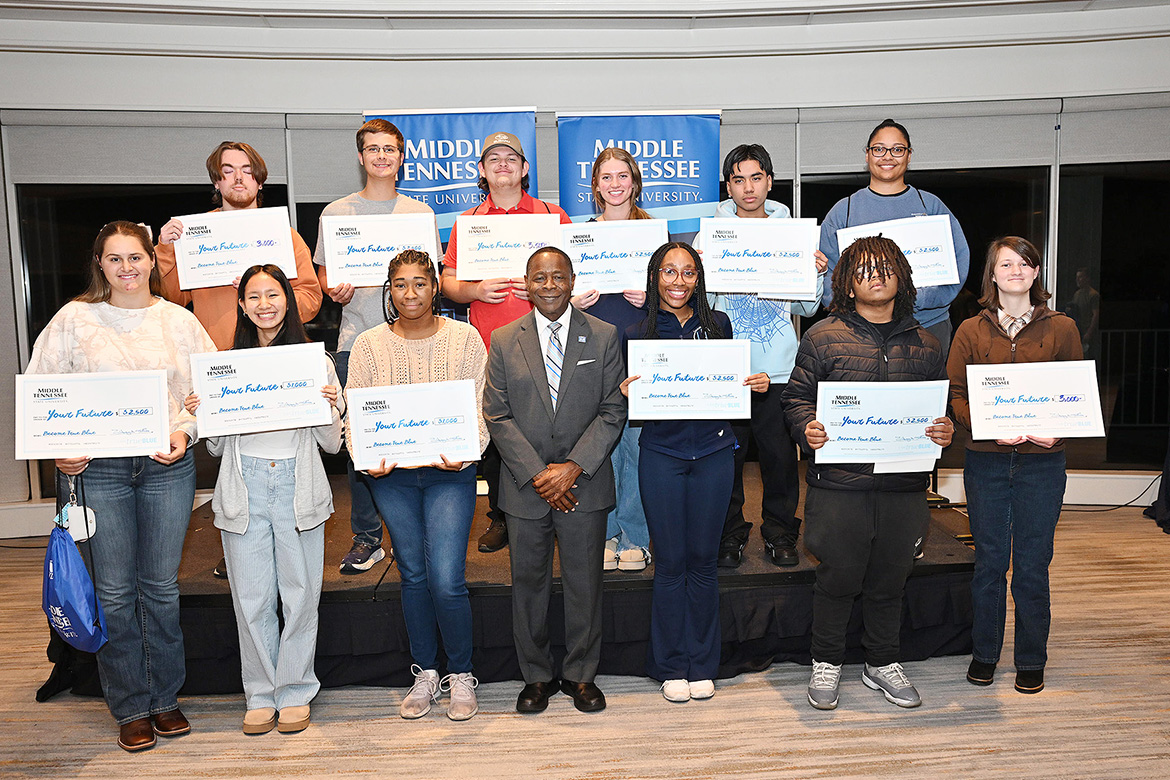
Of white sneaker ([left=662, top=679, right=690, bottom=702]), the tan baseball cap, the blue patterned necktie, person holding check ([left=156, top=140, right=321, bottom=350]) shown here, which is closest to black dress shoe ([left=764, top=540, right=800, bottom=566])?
white sneaker ([left=662, top=679, right=690, bottom=702])

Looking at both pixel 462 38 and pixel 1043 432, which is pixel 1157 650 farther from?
pixel 462 38

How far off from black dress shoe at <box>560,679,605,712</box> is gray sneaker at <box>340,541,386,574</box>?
107cm

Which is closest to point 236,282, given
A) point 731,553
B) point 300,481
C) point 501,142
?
point 300,481

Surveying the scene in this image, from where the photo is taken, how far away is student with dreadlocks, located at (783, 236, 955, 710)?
9.23ft

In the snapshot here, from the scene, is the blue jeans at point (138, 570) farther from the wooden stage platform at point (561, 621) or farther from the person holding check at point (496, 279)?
the person holding check at point (496, 279)

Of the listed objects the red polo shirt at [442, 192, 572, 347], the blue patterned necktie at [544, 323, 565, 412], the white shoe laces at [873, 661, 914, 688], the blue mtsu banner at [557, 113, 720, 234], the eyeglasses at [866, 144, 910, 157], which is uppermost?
the blue mtsu banner at [557, 113, 720, 234]

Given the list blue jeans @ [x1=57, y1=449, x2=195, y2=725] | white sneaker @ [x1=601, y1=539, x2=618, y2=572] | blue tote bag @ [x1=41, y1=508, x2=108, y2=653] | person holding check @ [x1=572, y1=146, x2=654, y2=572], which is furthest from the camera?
white sneaker @ [x1=601, y1=539, x2=618, y2=572]

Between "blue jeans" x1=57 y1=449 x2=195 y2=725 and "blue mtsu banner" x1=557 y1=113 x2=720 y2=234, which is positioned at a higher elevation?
"blue mtsu banner" x1=557 y1=113 x2=720 y2=234

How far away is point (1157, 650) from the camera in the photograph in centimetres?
345

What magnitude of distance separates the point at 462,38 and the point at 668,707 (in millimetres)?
4588

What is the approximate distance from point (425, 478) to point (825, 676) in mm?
1711

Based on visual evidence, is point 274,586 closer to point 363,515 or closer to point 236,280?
point 363,515

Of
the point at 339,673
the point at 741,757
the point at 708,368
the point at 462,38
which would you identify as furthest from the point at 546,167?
the point at 741,757

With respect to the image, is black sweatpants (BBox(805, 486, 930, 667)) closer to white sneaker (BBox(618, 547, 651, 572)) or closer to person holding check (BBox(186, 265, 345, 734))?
white sneaker (BBox(618, 547, 651, 572))
